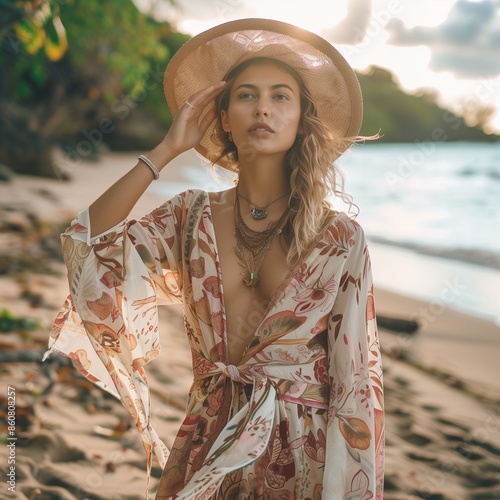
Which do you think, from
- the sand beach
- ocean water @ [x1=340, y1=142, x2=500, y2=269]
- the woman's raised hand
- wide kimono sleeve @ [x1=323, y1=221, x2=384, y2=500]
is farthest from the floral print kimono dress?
ocean water @ [x1=340, y1=142, x2=500, y2=269]

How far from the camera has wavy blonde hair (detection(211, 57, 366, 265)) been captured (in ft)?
4.93

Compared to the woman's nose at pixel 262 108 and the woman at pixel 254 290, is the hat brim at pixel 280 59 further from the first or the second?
the woman's nose at pixel 262 108

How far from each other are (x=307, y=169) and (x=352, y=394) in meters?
0.53

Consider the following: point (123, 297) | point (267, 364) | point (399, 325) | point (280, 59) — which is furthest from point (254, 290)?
point (399, 325)

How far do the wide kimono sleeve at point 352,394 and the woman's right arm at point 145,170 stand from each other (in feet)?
1.44

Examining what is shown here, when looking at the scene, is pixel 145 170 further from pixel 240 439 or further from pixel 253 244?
pixel 240 439

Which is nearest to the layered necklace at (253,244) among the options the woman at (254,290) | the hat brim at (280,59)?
the woman at (254,290)

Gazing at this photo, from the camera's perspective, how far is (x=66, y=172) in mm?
10508

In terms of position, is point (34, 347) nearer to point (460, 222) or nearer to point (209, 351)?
point (209, 351)

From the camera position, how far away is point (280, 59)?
1.60 metres

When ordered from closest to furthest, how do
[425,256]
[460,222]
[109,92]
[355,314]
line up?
[355,314] → [425,256] → [460,222] → [109,92]

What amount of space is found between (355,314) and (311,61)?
0.61 meters

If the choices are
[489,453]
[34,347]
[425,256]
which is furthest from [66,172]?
[489,453]

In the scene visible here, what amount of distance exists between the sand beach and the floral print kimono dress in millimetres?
1123
